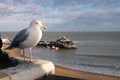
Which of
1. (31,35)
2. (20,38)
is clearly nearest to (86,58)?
(20,38)

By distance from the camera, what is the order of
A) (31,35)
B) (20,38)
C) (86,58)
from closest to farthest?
(31,35), (20,38), (86,58)

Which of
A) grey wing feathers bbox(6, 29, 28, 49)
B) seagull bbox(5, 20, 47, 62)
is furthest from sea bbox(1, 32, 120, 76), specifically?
seagull bbox(5, 20, 47, 62)

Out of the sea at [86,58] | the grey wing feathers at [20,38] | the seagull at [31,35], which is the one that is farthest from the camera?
the sea at [86,58]

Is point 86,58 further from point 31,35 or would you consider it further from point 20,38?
point 31,35

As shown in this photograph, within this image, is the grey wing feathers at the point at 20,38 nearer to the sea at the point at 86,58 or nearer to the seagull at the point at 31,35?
the seagull at the point at 31,35

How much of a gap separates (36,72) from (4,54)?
1.17 metres

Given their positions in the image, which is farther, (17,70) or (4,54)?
(4,54)

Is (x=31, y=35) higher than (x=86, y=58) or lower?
higher

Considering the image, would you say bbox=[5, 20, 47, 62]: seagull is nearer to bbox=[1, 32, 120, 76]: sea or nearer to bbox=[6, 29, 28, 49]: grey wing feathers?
bbox=[6, 29, 28, 49]: grey wing feathers

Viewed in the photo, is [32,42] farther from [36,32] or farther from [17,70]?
[17,70]

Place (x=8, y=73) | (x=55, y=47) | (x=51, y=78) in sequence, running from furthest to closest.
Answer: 1. (x=55, y=47)
2. (x=51, y=78)
3. (x=8, y=73)

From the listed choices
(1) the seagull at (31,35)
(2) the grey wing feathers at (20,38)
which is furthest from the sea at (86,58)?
(1) the seagull at (31,35)

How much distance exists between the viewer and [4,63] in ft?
26.4

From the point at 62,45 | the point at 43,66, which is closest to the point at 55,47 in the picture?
the point at 62,45
